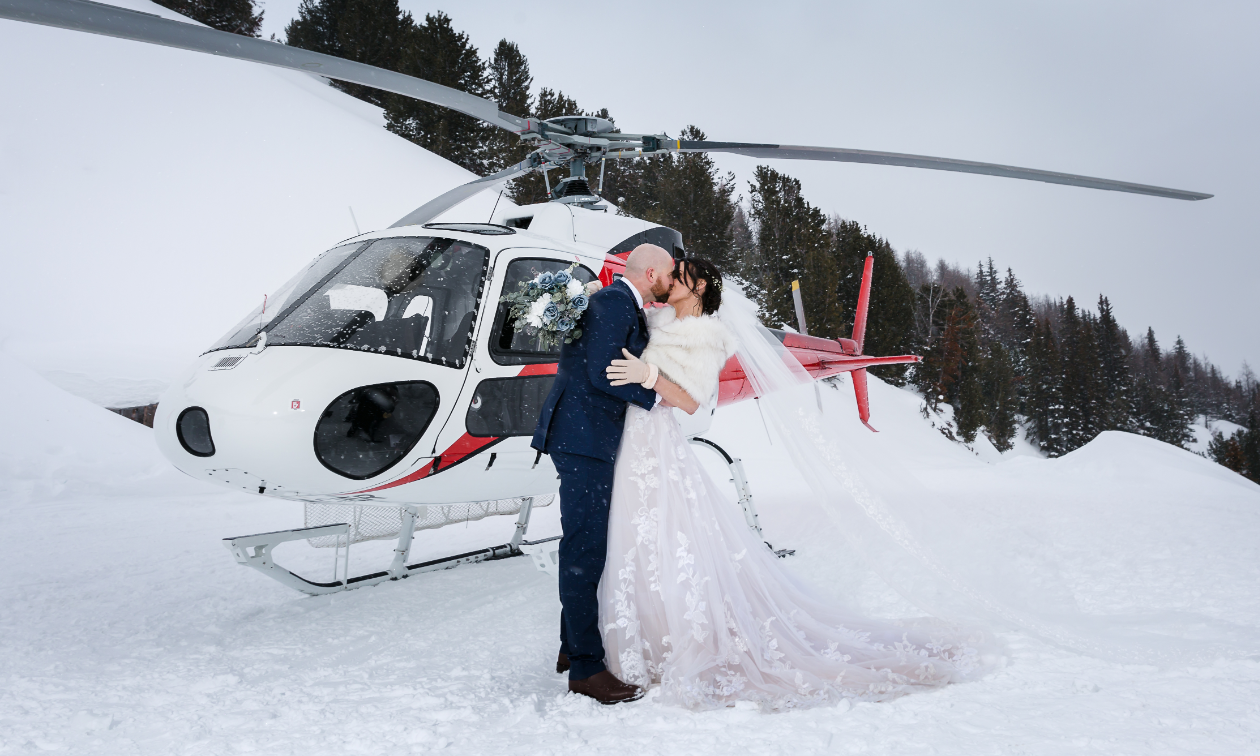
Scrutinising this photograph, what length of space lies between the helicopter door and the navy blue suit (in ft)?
2.64

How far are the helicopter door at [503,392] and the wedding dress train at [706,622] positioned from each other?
38.6 inches

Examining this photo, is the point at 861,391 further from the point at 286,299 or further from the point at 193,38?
the point at 193,38

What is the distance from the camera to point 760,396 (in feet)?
10.4

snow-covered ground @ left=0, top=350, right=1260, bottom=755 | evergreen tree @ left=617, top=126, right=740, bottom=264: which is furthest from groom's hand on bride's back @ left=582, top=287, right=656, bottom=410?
evergreen tree @ left=617, top=126, right=740, bottom=264

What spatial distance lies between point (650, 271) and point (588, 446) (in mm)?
736

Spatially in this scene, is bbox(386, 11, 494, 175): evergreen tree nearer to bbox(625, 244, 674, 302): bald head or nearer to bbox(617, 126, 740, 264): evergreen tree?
bbox(617, 126, 740, 264): evergreen tree

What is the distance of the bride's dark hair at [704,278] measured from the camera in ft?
8.87

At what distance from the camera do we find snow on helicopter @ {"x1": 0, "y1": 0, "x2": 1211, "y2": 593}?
2.78 metres

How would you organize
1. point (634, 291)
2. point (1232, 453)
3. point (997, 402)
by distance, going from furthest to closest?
1. point (1232, 453)
2. point (997, 402)
3. point (634, 291)

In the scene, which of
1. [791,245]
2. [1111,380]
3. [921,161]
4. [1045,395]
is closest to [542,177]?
[791,245]

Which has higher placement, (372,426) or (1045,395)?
(372,426)

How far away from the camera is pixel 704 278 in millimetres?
2709

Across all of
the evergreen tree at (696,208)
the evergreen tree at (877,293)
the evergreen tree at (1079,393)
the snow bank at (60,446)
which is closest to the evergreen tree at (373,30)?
the evergreen tree at (696,208)

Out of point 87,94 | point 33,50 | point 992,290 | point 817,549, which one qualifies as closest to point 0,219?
point 87,94
